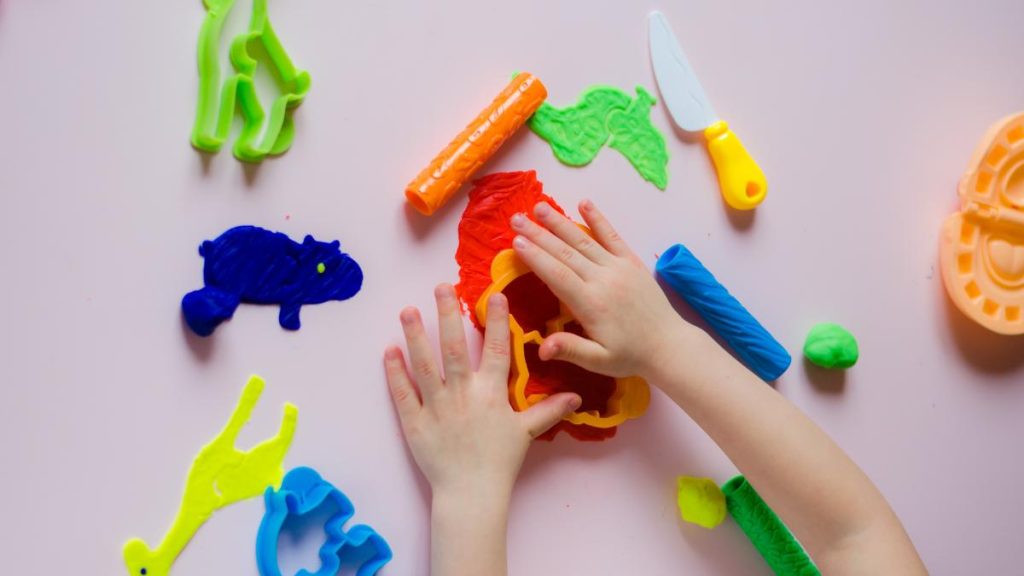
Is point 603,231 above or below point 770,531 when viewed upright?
above

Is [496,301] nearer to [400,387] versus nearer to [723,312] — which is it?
[400,387]

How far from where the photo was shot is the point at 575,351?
632mm

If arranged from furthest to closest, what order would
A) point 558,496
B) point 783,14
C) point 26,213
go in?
point 783,14, point 558,496, point 26,213

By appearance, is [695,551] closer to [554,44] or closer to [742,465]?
[742,465]

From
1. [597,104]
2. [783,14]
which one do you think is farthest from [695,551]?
[783,14]

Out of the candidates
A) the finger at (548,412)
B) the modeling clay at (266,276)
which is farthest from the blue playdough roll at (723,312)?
the modeling clay at (266,276)

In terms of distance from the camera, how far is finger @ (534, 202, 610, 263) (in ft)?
2.16

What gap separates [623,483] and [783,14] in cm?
46

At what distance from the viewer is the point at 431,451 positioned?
2.03 feet

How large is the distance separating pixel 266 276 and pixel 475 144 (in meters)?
0.19

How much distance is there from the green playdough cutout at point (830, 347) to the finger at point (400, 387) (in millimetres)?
363

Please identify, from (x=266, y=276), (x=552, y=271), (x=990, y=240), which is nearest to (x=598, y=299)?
(x=552, y=271)

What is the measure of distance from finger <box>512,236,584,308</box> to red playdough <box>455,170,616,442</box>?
29 millimetres

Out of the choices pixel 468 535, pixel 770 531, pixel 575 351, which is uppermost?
pixel 575 351
